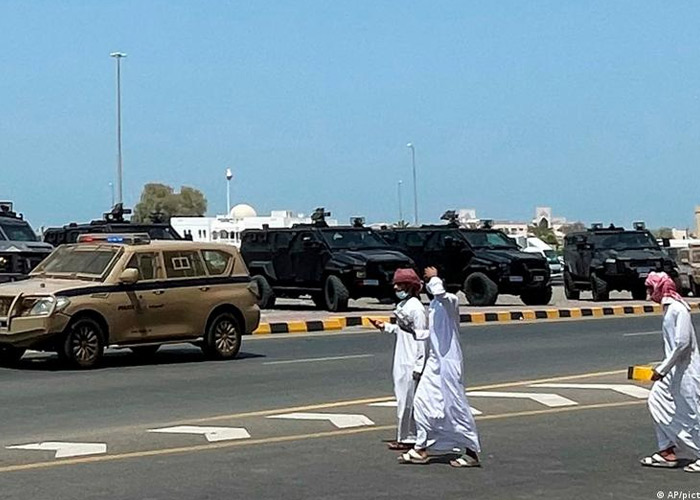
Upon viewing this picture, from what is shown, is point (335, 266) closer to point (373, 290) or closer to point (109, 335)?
point (373, 290)

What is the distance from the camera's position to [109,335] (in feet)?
60.0

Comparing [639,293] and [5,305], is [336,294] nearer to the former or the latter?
[639,293]

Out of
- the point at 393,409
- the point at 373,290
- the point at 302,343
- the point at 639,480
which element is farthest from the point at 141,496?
the point at 373,290

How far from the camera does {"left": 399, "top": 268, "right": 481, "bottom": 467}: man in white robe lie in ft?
32.8

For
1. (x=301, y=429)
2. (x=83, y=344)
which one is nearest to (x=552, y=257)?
(x=83, y=344)

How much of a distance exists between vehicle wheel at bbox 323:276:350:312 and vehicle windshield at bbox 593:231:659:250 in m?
9.43

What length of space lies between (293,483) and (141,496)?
3.66 feet

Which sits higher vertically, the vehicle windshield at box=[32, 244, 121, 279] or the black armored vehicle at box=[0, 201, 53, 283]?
the black armored vehicle at box=[0, 201, 53, 283]

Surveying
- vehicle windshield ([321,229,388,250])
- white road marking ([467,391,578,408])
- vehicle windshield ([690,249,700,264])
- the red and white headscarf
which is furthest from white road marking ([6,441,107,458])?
vehicle windshield ([690,249,700,264])

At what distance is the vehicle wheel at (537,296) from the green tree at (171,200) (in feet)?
209

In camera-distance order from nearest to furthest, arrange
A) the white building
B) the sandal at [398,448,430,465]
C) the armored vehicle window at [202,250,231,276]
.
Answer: the sandal at [398,448,430,465]
the armored vehicle window at [202,250,231,276]
the white building

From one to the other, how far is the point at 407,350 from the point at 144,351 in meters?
10.9

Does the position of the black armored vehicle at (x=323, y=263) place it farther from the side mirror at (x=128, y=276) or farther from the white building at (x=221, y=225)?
the white building at (x=221, y=225)

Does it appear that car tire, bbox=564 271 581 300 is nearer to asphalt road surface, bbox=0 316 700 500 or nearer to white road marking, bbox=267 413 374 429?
asphalt road surface, bbox=0 316 700 500
